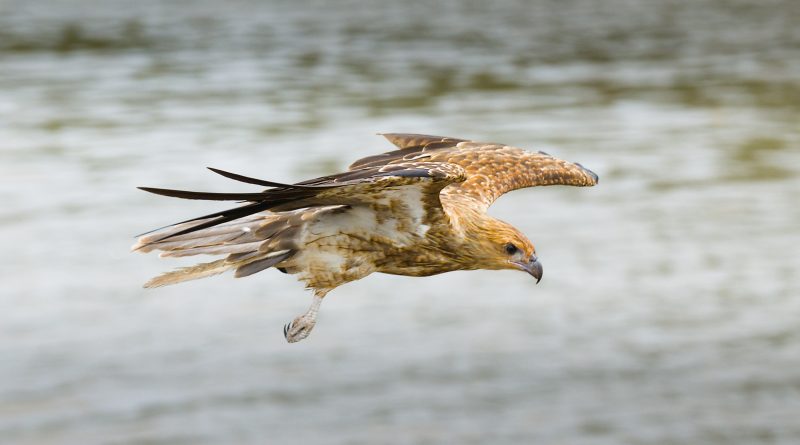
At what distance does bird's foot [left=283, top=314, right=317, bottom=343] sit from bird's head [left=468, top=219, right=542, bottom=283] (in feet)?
4.41

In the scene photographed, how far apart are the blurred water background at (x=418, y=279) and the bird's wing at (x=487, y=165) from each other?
48513 millimetres

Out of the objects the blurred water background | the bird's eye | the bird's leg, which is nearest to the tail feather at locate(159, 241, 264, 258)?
the bird's leg

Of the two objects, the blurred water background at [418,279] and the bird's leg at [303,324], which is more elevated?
the blurred water background at [418,279]

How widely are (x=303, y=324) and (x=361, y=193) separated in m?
0.91

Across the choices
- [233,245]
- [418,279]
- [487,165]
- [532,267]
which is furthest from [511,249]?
[418,279]

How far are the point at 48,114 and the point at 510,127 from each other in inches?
1237

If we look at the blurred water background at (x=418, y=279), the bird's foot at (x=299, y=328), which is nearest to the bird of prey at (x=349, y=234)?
the bird's foot at (x=299, y=328)

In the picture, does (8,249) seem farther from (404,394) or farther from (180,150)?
(404,394)

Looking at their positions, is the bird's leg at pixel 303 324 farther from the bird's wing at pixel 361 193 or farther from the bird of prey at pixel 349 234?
the bird's wing at pixel 361 193

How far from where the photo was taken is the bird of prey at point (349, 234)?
29.8 ft

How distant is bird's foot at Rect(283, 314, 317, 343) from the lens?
9.41 m

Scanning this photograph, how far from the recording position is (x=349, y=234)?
968 centimetres

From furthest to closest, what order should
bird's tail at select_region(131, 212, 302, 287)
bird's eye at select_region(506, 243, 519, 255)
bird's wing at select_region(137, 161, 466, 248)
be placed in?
1. bird's eye at select_region(506, 243, 519, 255)
2. bird's tail at select_region(131, 212, 302, 287)
3. bird's wing at select_region(137, 161, 466, 248)

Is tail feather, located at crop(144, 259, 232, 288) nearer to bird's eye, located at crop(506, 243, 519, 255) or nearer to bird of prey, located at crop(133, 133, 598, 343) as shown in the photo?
bird of prey, located at crop(133, 133, 598, 343)
